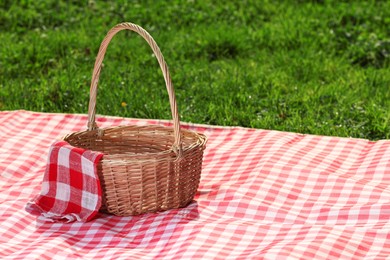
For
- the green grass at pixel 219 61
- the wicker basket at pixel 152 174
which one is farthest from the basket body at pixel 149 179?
the green grass at pixel 219 61

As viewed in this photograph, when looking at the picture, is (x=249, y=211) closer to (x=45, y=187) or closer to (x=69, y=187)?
(x=69, y=187)

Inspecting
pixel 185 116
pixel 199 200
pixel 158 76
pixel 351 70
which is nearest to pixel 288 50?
pixel 351 70

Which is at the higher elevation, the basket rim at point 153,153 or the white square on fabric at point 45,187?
the basket rim at point 153,153

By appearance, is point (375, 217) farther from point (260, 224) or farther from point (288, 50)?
point (288, 50)

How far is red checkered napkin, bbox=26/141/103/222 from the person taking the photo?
328cm

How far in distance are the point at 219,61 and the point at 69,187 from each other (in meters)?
2.66

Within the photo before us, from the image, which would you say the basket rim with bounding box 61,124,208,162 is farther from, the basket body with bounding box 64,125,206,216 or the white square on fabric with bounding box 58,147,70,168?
the white square on fabric with bounding box 58,147,70,168

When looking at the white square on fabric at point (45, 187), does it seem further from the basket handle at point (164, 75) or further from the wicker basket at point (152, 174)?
the basket handle at point (164, 75)

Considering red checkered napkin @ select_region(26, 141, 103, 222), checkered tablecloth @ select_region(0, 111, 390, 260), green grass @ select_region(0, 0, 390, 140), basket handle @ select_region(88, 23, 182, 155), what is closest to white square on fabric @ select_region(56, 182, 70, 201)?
red checkered napkin @ select_region(26, 141, 103, 222)

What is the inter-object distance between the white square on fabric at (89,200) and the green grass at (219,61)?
1552mm

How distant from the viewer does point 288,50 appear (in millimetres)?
6055

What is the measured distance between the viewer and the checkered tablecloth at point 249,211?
3.02 metres

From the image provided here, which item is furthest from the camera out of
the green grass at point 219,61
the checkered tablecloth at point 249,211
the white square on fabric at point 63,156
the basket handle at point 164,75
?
the green grass at point 219,61

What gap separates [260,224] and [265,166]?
1.88 ft
